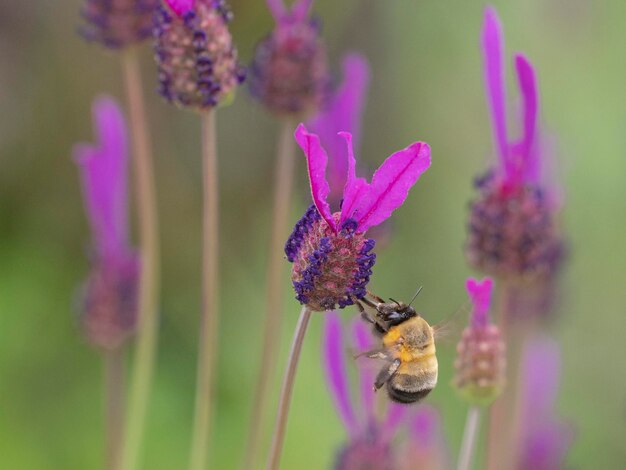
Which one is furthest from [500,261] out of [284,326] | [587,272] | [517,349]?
[587,272]

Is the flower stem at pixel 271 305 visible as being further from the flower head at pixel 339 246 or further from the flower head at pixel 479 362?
the flower head at pixel 339 246

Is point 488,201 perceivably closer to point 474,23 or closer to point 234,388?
point 234,388

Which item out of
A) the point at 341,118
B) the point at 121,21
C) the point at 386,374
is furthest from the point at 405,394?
the point at 121,21

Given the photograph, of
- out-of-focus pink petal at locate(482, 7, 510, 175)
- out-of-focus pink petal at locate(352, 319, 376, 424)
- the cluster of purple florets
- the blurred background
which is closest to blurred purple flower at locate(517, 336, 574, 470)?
the blurred background

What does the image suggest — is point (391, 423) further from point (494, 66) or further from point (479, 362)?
point (494, 66)

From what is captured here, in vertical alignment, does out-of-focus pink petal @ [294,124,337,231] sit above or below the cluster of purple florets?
above

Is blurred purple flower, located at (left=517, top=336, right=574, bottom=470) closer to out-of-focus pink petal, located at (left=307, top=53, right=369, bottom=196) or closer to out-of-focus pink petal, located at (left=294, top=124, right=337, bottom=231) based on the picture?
A: out-of-focus pink petal, located at (left=307, top=53, right=369, bottom=196)

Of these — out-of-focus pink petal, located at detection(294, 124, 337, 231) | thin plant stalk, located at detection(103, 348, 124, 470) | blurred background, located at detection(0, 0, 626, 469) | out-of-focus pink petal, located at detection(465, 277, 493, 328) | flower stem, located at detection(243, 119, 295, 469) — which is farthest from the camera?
blurred background, located at detection(0, 0, 626, 469)
